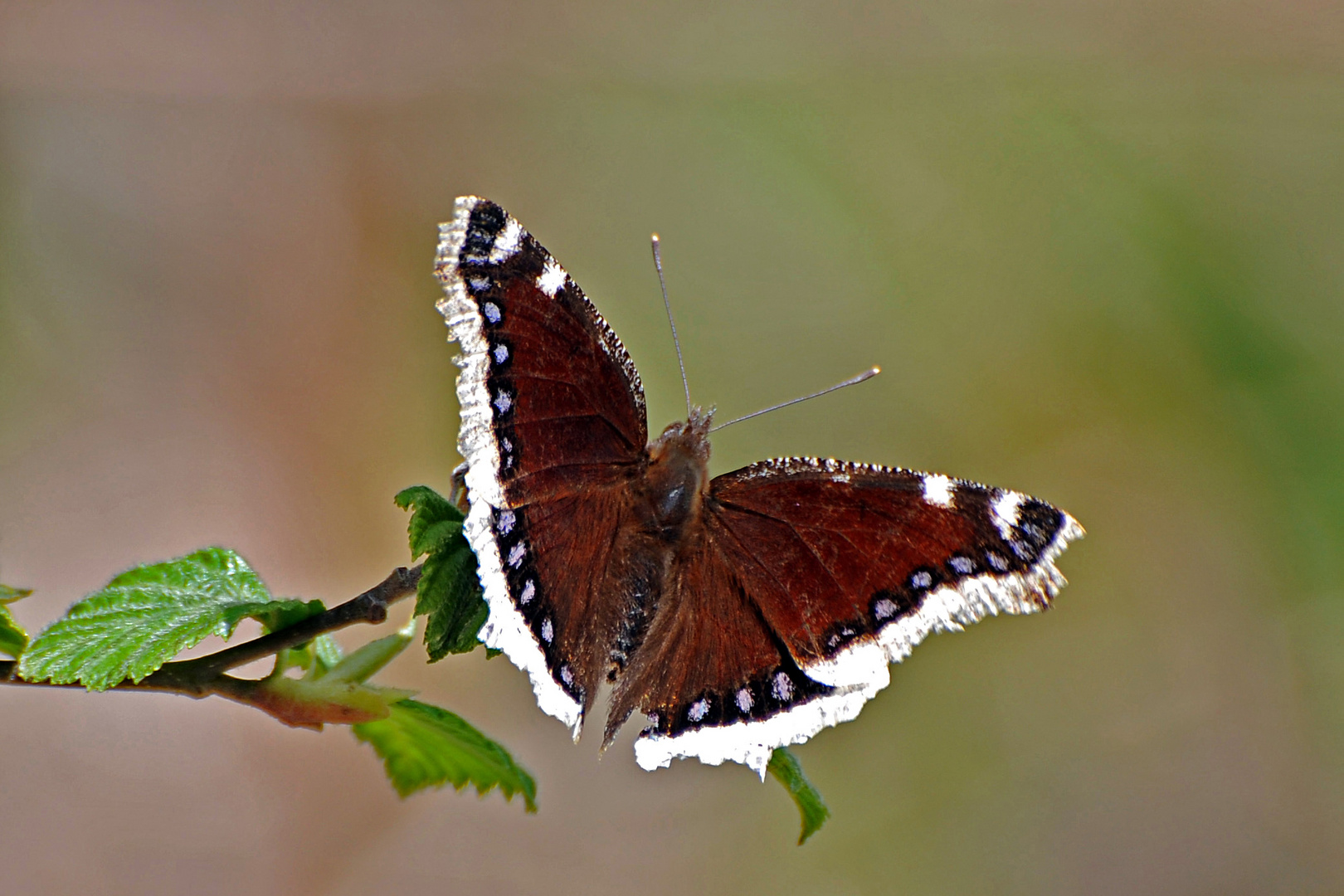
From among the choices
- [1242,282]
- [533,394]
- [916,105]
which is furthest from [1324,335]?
[533,394]

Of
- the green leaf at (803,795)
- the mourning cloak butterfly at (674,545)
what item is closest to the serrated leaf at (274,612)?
the mourning cloak butterfly at (674,545)

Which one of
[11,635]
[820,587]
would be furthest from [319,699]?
[820,587]

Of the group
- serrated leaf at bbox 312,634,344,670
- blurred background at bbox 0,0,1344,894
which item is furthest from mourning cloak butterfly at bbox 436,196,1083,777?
blurred background at bbox 0,0,1344,894

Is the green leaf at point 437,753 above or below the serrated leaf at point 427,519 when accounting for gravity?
below

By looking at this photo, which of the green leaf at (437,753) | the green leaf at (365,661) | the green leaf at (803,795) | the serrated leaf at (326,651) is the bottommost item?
the green leaf at (803,795)

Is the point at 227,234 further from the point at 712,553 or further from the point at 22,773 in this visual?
the point at 712,553

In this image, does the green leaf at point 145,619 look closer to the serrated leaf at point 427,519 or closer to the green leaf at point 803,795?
the serrated leaf at point 427,519

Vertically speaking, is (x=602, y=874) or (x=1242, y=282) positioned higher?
(x=1242, y=282)
